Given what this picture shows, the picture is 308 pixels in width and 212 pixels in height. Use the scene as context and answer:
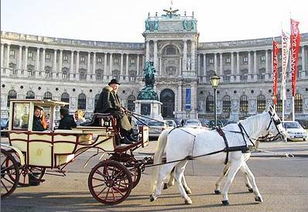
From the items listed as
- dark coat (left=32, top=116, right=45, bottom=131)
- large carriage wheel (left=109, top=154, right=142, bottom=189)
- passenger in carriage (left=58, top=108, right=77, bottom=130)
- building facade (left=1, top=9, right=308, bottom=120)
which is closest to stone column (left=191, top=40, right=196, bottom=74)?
building facade (left=1, top=9, right=308, bottom=120)

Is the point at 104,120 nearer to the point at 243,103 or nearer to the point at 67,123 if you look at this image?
the point at 67,123

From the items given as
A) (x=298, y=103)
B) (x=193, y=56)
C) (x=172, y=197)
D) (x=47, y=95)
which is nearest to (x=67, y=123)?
(x=172, y=197)

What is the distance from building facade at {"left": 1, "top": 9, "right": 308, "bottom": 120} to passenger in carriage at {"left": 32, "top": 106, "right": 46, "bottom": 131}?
214 feet

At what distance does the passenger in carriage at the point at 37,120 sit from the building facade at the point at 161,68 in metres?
65.1

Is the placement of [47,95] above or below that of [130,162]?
above

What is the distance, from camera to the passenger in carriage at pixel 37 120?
9677mm

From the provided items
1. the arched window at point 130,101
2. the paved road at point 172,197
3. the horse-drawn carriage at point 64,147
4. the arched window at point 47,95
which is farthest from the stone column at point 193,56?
the horse-drawn carriage at point 64,147

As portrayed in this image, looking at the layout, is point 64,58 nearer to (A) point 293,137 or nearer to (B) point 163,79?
(B) point 163,79

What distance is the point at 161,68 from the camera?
79812 mm

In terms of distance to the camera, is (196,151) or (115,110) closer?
(196,151)

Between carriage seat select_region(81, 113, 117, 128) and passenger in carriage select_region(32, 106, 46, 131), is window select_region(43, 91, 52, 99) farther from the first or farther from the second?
carriage seat select_region(81, 113, 117, 128)

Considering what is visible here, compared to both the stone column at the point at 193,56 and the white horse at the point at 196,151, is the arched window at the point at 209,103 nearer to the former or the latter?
the stone column at the point at 193,56

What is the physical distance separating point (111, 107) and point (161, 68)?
71.3m

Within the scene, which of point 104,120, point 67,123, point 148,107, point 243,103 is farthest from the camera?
point 243,103
